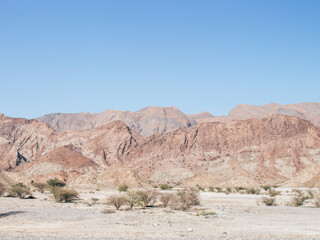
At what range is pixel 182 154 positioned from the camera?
127 meters

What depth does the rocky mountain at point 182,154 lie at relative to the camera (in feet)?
273

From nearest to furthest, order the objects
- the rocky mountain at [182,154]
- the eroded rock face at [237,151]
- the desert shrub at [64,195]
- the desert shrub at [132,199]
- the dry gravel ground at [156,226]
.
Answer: the dry gravel ground at [156,226], the desert shrub at [132,199], the desert shrub at [64,195], the rocky mountain at [182,154], the eroded rock face at [237,151]

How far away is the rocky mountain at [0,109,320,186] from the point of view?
8321 centimetres

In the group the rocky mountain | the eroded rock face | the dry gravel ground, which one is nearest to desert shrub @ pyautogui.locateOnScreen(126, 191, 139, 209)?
the dry gravel ground

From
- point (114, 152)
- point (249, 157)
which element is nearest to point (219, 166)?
point (249, 157)

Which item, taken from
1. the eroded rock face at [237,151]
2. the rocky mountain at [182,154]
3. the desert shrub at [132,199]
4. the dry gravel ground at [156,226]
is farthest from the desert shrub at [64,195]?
the eroded rock face at [237,151]

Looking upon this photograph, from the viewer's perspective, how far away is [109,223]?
22.2m

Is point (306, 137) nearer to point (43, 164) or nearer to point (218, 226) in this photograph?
point (43, 164)

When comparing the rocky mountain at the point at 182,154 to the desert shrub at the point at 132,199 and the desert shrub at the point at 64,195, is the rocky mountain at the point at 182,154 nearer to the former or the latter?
the desert shrub at the point at 64,195

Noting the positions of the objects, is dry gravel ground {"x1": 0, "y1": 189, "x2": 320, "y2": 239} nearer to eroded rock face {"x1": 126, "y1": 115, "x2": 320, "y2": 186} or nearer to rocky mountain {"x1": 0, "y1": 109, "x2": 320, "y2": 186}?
rocky mountain {"x1": 0, "y1": 109, "x2": 320, "y2": 186}

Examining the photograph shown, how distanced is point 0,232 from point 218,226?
36.8 feet

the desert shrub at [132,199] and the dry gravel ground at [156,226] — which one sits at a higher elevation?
the dry gravel ground at [156,226]

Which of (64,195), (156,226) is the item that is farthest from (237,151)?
(156,226)

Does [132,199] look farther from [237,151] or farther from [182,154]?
[182,154]
